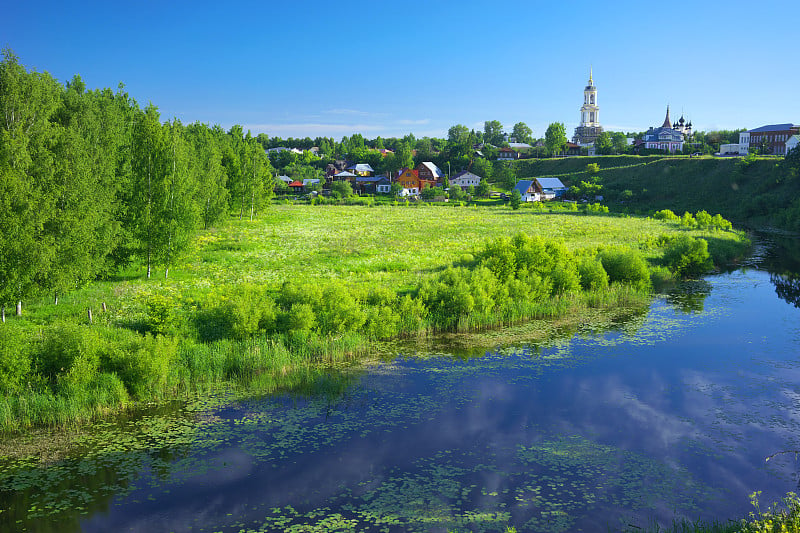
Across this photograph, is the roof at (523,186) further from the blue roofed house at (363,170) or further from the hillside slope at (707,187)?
the blue roofed house at (363,170)

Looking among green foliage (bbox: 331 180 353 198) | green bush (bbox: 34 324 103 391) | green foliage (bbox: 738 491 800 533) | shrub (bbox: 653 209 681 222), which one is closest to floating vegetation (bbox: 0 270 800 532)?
green foliage (bbox: 738 491 800 533)

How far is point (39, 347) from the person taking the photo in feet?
64.5

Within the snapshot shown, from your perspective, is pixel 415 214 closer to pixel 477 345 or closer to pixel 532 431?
pixel 477 345

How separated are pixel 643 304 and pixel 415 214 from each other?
5246cm

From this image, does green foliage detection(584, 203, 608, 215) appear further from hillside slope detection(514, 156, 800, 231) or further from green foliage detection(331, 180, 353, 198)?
green foliage detection(331, 180, 353, 198)

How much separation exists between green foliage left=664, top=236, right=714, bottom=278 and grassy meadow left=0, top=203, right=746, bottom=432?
2.67 feet

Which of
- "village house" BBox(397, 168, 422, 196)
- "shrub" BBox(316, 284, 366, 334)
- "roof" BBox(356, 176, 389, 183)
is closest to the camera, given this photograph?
"shrub" BBox(316, 284, 366, 334)

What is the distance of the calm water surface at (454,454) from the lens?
13945mm

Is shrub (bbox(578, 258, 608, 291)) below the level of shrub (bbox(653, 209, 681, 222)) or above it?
below

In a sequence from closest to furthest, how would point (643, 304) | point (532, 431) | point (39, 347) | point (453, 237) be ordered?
point (532, 431), point (39, 347), point (643, 304), point (453, 237)

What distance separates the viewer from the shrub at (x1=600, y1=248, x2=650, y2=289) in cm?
3691

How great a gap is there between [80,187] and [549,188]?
10084cm

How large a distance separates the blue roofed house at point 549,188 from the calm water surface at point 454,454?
90080 mm

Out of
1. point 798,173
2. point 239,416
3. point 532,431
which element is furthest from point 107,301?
point 798,173
